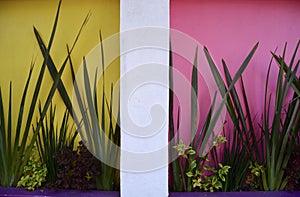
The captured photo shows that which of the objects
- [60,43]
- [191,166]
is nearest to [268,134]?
[191,166]

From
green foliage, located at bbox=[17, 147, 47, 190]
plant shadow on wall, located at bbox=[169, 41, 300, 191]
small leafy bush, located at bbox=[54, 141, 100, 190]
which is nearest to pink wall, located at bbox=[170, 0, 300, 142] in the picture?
plant shadow on wall, located at bbox=[169, 41, 300, 191]

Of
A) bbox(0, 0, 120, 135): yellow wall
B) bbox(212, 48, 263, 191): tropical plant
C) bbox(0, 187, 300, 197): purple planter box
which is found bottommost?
bbox(0, 187, 300, 197): purple planter box

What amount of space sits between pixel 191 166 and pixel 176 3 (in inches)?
41.0

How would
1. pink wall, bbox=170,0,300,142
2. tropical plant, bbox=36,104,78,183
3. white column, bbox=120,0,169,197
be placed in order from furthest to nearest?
pink wall, bbox=170,0,300,142 < tropical plant, bbox=36,104,78,183 < white column, bbox=120,0,169,197

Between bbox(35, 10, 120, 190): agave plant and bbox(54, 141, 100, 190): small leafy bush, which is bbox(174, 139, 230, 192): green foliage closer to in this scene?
bbox(35, 10, 120, 190): agave plant

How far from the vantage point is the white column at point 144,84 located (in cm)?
Answer: 171

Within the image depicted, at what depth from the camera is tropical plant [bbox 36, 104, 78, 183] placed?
1937 millimetres

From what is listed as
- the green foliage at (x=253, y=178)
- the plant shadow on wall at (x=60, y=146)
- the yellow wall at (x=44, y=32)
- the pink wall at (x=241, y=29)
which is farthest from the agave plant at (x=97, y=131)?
the green foliage at (x=253, y=178)

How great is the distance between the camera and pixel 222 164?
196 cm

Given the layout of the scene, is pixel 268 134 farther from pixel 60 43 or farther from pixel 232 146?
pixel 60 43

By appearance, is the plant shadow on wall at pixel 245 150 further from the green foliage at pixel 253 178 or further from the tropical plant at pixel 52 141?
the tropical plant at pixel 52 141

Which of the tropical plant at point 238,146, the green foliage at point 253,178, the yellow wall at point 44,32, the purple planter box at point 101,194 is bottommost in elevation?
the purple planter box at point 101,194

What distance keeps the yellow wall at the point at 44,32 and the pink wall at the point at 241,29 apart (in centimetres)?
46

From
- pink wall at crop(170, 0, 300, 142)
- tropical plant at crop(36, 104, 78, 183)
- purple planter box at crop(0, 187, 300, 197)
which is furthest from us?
pink wall at crop(170, 0, 300, 142)
